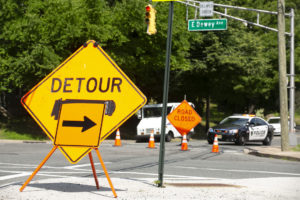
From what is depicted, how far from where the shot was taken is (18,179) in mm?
10656

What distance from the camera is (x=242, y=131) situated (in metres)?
26.7

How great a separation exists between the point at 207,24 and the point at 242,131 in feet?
21.3

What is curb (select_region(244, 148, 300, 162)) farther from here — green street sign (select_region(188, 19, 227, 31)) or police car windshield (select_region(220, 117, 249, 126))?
police car windshield (select_region(220, 117, 249, 126))

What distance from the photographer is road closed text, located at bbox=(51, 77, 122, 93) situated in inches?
329

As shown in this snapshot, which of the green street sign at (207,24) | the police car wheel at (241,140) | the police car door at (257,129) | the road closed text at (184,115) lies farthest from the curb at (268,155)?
the police car door at (257,129)

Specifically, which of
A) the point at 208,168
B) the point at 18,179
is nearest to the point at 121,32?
the point at 208,168

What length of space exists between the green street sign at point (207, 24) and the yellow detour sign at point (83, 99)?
14.4m

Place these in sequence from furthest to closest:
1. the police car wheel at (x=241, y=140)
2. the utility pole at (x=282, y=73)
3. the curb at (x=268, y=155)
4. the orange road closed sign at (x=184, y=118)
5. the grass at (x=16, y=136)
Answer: the grass at (x=16, y=136)
the police car wheel at (x=241, y=140)
the orange road closed sign at (x=184, y=118)
the utility pole at (x=282, y=73)
the curb at (x=268, y=155)

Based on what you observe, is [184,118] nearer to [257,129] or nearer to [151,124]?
[257,129]

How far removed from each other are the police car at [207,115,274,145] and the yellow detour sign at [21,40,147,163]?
18903 millimetres

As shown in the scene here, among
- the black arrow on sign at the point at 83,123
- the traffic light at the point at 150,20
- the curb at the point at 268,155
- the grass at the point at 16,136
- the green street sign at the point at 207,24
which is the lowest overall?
the curb at the point at 268,155

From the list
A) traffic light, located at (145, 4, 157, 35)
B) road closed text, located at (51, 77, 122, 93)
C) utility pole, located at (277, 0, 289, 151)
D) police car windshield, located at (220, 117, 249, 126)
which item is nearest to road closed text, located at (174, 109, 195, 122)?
utility pole, located at (277, 0, 289, 151)

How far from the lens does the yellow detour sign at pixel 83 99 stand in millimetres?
8289

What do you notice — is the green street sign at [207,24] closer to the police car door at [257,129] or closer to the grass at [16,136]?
the police car door at [257,129]
